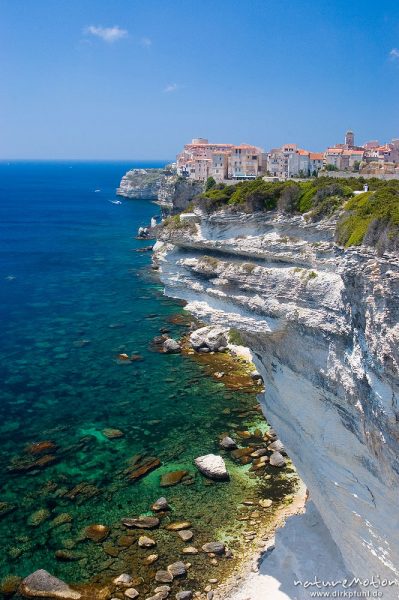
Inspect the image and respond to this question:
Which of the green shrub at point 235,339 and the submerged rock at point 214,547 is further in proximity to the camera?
the green shrub at point 235,339

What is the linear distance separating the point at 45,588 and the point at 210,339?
24320 millimetres

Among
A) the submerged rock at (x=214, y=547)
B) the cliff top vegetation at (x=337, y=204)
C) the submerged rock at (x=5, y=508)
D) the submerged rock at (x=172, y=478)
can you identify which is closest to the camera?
the cliff top vegetation at (x=337, y=204)

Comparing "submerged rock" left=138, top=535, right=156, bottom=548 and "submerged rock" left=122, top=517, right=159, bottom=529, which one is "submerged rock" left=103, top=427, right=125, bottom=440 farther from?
"submerged rock" left=138, top=535, right=156, bottom=548

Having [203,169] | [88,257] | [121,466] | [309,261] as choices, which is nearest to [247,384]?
[121,466]

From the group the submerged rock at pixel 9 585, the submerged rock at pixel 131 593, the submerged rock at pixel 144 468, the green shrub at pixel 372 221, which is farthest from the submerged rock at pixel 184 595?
the green shrub at pixel 372 221

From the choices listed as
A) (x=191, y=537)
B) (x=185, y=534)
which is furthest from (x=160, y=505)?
(x=191, y=537)

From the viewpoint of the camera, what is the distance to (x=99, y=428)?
29.4 meters

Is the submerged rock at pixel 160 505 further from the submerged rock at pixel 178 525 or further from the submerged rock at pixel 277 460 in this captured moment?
the submerged rock at pixel 277 460

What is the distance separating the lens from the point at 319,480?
17812mm

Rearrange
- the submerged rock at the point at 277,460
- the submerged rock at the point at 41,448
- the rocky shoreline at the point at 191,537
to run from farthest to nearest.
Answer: the submerged rock at the point at 41,448 → the submerged rock at the point at 277,460 → the rocky shoreline at the point at 191,537

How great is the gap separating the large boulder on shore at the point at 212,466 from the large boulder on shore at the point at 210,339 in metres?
15.2

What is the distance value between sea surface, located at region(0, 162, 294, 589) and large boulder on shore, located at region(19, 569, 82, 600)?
50 centimetres

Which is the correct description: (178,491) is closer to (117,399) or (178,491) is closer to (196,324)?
(117,399)

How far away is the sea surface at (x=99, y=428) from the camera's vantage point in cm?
2097
